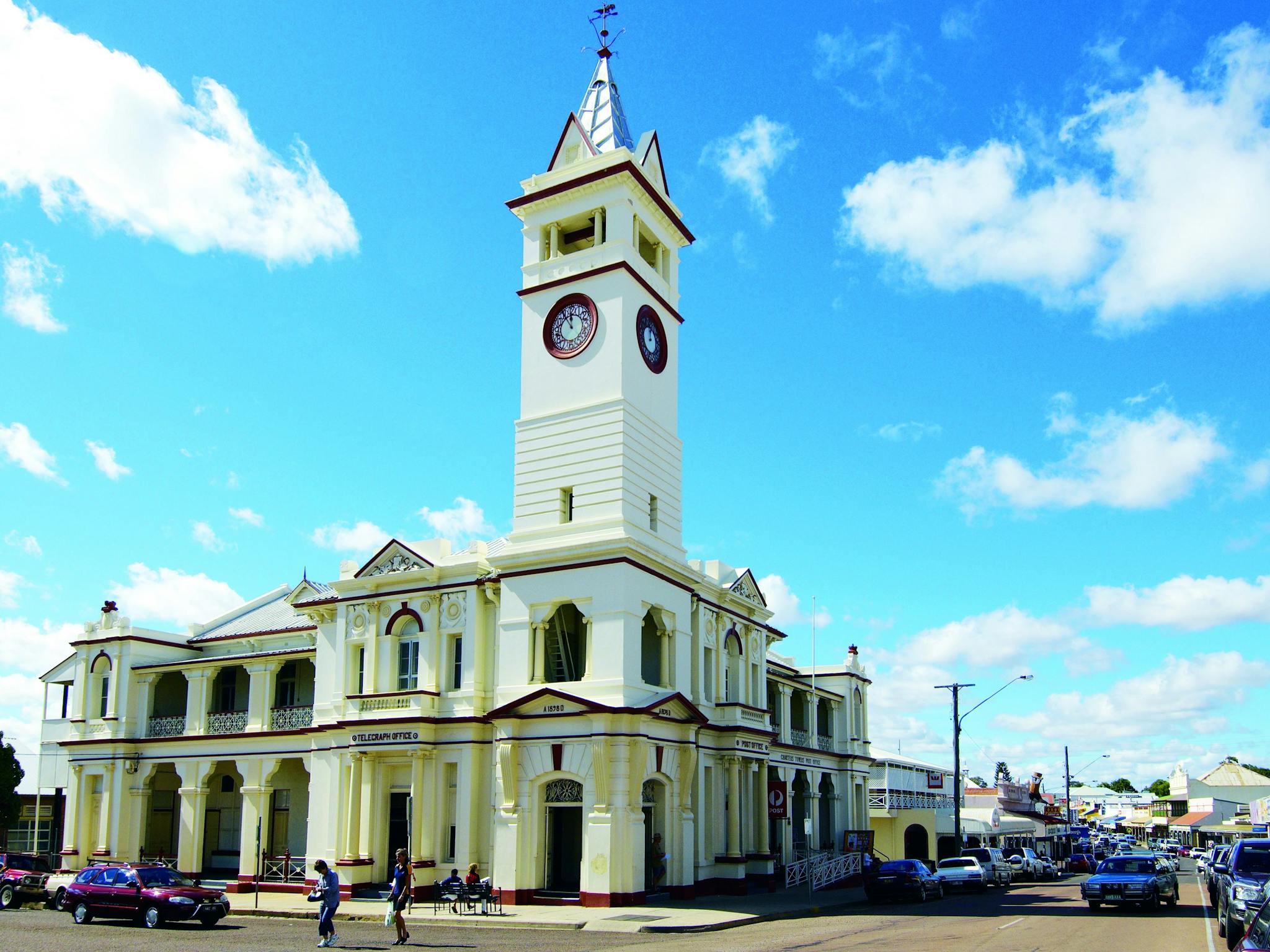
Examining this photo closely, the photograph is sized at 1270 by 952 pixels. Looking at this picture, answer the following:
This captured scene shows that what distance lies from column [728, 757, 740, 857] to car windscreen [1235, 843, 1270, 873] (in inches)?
635

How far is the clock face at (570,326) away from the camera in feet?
117

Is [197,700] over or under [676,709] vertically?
over

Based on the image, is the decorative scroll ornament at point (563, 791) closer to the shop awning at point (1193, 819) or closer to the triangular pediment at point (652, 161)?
the triangular pediment at point (652, 161)

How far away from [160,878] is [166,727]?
15.8 m

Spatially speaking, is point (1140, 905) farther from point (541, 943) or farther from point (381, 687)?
point (381, 687)

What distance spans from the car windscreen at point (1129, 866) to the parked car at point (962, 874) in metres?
8.92

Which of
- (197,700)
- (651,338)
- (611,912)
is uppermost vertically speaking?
(651,338)

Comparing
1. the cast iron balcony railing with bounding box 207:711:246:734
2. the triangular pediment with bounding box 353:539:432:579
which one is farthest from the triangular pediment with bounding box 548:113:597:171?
the cast iron balcony railing with bounding box 207:711:246:734

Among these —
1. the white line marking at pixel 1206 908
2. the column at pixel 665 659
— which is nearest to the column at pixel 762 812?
the column at pixel 665 659

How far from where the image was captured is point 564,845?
32438 millimetres

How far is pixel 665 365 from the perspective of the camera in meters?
38.1

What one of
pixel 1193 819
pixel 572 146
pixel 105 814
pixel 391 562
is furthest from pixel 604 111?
pixel 1193 819

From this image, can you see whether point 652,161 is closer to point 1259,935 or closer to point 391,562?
point 391,562

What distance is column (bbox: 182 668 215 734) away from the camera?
42375 millimetres
